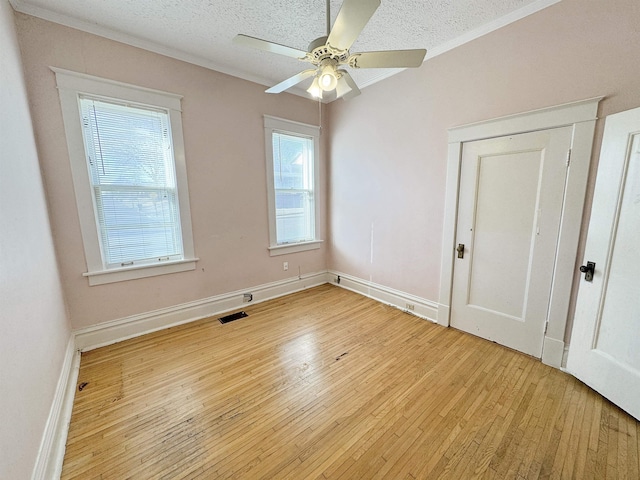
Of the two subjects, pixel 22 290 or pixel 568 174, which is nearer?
pixel 22 290

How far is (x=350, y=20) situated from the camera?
1.22 m

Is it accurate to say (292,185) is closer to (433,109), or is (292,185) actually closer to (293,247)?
(293,247)

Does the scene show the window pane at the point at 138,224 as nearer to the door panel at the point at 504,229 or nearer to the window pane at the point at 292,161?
the window pane at the point at 292,161

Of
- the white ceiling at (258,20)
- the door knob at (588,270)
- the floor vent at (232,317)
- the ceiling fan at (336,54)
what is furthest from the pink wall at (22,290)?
the door knob at (588,270)

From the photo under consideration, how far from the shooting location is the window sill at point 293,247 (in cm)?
349

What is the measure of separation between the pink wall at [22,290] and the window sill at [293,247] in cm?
211

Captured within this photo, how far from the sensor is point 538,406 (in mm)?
1662

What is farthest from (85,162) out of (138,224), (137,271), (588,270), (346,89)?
(588,270)

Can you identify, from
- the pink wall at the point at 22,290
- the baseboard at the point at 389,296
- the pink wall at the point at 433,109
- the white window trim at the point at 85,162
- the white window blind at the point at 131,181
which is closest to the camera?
the pink wall at the point at 22,290

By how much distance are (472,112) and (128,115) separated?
326 cm

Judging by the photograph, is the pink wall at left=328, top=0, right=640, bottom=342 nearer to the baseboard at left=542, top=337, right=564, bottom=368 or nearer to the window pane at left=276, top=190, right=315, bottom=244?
the window pane at left=276, top=190, right=315, bottom=244

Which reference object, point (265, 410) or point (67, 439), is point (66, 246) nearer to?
point (67, 439)

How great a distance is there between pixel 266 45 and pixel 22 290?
1913 mm

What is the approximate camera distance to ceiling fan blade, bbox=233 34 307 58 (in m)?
1.43
